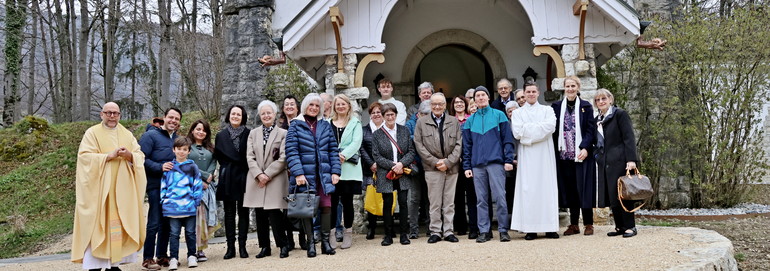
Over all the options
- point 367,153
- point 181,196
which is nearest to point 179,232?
point 181,196

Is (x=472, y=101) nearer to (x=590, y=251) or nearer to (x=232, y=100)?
(x=590, y=251)

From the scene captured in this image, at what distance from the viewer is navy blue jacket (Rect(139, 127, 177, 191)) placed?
5.34 meters

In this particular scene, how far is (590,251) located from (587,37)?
11.5 ft

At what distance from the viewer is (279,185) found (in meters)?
5.62

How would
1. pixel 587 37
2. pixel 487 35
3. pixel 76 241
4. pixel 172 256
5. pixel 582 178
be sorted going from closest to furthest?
pixel 76 241 < pixel 172 256 < pixel 582 178 < pixel 587 37 < pixel 487 35

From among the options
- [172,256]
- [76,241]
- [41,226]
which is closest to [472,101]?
[172,256]

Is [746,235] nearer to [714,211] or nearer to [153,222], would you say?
[714,211]

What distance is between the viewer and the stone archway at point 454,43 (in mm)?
9844

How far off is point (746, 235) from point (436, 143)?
5.15m

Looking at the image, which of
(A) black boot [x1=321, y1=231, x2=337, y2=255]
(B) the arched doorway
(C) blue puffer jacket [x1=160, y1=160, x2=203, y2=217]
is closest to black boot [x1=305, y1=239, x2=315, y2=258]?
(A) black boot [x1=321, y1=231, x2=337, y2=255]

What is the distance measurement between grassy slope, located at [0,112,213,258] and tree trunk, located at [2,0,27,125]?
1.39 meters

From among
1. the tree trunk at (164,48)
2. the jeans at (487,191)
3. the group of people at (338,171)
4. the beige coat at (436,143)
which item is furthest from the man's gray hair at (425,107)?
the tree trunk at (164,48)

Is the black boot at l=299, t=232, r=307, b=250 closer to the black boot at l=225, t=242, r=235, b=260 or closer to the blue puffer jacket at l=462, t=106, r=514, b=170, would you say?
the black boot at l=225, t=242, r=235, b=260

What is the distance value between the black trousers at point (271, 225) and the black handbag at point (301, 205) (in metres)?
0.40
